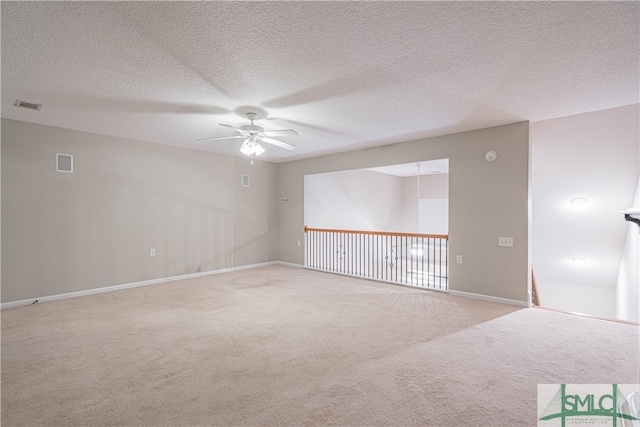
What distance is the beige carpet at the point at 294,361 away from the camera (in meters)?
1.87

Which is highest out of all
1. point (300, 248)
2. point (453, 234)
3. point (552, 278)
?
point (453, 234)

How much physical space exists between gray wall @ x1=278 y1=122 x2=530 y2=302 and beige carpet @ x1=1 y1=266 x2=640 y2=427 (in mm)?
419

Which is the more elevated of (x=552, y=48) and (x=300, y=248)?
(x=552, y=48)

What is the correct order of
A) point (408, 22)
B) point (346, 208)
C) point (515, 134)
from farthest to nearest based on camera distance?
1. point (346, 208)
2. point (515, 134)
3. point (408, 22)

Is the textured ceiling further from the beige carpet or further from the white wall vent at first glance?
the beige carpet

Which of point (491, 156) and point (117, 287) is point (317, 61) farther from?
point (117, 287)

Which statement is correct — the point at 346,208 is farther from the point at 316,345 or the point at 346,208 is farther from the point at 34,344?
the point at 34,344

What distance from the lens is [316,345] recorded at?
2783mm

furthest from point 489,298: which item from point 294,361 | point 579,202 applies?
point 294,361

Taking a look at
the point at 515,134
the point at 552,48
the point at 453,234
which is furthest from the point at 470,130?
the point at 552,48

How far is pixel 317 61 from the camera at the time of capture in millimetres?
2406

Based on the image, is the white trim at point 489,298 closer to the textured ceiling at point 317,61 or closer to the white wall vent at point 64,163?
the textured ceiling at point 317,61

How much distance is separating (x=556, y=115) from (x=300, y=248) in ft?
16.3

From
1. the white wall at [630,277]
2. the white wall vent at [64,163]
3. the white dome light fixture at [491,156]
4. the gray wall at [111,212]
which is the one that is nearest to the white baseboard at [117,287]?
the gray wall at [111,212]
